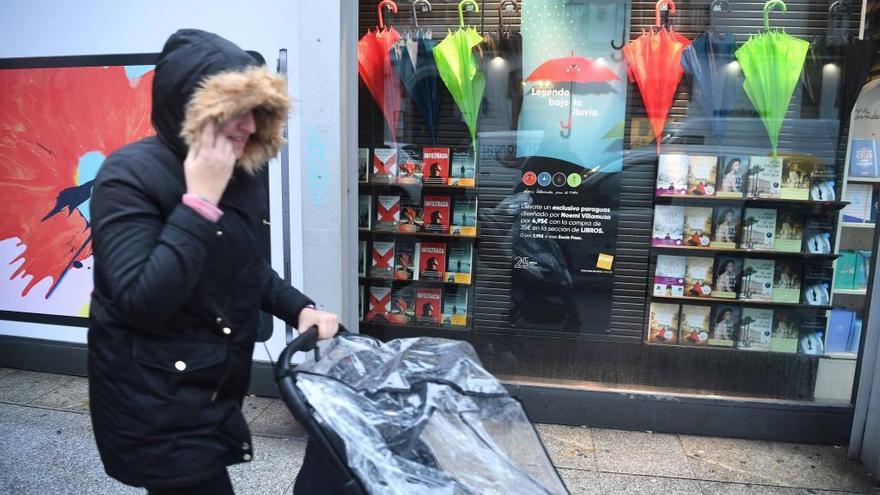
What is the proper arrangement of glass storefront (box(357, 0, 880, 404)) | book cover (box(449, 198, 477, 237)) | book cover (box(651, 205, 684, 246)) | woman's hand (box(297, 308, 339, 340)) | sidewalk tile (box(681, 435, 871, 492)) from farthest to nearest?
1. book cover (box(449, 198, 477, 237))
2. book cover (box(651, 205, 684, 246))
3. glass storefront (box(357, 0, 880, 404))
4. sidewalk tile (box(681, 435, 871, 492))
5. woman's hand (box(297, 308, 339, 340))

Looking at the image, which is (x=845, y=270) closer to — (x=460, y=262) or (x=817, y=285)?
(x=817, y=285)

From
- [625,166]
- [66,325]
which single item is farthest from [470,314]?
[66,325]

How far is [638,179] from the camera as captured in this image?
3807mm

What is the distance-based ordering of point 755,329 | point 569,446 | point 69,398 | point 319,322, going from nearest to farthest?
point 319,322 → point 569,446 → point 755,329 → point 69,398

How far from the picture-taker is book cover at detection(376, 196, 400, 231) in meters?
4.15

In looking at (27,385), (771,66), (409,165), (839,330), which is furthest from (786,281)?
(27,385)

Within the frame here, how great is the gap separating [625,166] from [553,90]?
70 cm

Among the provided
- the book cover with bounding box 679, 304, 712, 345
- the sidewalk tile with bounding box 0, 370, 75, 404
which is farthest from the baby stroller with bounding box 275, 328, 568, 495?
the sidewalk tile with bounding box 0, 370, 75, 404

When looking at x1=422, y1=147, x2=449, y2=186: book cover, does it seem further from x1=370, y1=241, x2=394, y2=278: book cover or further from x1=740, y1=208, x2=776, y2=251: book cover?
x1=740, y1=208, x2=776, y2=251: book cover

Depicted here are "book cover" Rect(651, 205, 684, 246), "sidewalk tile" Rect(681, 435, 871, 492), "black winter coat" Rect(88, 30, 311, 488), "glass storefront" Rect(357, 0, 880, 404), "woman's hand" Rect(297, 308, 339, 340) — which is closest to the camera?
"black winter coat" Rect(88, 30, 311, 488)

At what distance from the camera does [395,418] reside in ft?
4.83

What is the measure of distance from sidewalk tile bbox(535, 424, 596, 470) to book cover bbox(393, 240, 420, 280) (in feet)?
4.57

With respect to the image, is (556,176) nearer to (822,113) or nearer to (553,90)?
(553,90)

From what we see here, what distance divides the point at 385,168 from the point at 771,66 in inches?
102
